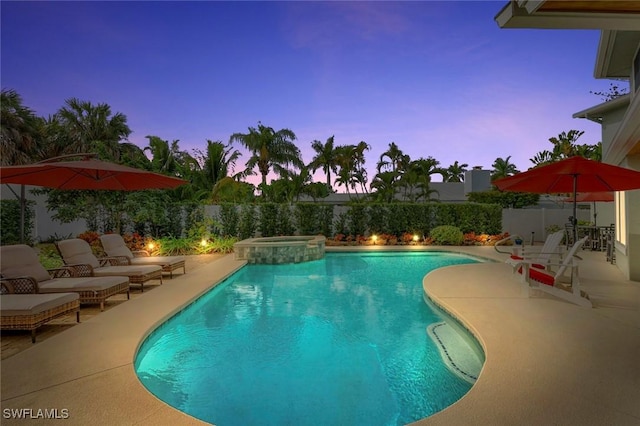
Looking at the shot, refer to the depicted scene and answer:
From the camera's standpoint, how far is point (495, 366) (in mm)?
3770

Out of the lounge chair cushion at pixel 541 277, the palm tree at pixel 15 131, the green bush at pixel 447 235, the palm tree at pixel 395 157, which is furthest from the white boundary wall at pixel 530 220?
the palm tree at pixel 15 131

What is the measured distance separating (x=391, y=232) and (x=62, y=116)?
23530 millimetres

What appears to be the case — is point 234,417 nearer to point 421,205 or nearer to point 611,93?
point 421,205

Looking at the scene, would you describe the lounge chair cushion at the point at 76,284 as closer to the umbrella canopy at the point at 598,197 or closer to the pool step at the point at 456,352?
the pool step at the point at 456,352

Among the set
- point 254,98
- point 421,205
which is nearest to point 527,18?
point 421,205

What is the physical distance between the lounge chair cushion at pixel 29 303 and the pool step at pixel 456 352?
5343 millimetres

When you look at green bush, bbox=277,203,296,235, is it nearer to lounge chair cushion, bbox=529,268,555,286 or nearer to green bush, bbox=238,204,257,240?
green bush, bbox=238,204,257,240

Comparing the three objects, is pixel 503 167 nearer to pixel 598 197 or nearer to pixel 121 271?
pixel 598 197

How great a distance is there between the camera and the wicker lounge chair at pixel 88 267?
23.8 ft

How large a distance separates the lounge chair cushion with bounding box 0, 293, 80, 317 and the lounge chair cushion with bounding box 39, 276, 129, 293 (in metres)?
0.69

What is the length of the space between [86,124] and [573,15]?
2886cm

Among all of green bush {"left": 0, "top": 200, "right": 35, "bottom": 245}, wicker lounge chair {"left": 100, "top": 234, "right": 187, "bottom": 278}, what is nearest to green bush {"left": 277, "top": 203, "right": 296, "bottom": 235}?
wicker lounge chair {"left": 100, "top": 234, "right": 187, "bottom": 278}

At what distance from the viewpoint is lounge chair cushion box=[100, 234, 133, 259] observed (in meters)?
8.98

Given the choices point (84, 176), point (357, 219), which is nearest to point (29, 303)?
point (84, 176)
